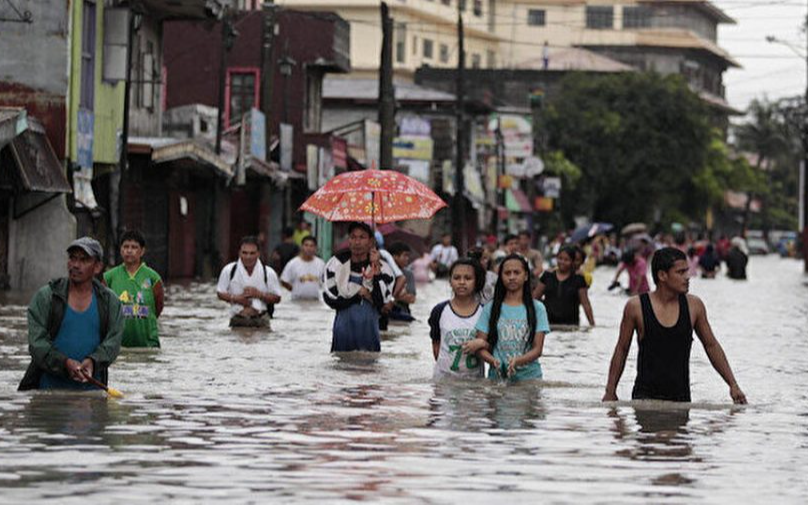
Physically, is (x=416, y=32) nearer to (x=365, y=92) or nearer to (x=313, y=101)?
(x=365, y=92)

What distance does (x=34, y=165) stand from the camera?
35656 mm

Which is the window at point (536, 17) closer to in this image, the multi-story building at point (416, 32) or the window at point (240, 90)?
the multi-story building at point (416, 32)

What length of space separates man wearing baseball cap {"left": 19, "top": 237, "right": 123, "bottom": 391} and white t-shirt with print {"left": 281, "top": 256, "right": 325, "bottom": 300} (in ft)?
64.1

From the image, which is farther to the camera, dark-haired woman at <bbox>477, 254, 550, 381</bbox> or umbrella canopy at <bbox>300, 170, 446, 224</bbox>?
umbrella canopy at <bbox>300, 170, 446, 224</bbox>

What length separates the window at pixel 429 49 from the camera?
137m

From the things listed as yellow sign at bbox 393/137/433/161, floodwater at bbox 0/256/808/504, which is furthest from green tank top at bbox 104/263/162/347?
yellow sign at bbox 393/137/433/161

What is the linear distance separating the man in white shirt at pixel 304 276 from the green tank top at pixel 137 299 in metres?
13.1

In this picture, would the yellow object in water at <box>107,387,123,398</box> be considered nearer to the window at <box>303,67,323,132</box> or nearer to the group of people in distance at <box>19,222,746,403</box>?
the group of people in distance at <box>19,222,746,403</box>

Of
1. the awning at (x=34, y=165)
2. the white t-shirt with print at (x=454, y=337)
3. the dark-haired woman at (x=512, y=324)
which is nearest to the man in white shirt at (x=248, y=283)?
the white t-shirt with print at (x=454, y=337)

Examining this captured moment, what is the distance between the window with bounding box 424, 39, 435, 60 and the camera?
450ft

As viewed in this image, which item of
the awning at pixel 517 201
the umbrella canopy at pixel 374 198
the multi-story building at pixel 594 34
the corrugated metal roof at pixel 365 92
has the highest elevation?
the multi-story building at pixel 594 34

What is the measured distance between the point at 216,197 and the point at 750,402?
37.5 meters

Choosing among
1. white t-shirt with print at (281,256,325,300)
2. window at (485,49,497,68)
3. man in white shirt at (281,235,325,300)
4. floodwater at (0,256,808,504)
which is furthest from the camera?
window at (485,49,497,68)

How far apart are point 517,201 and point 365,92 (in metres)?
25.7
